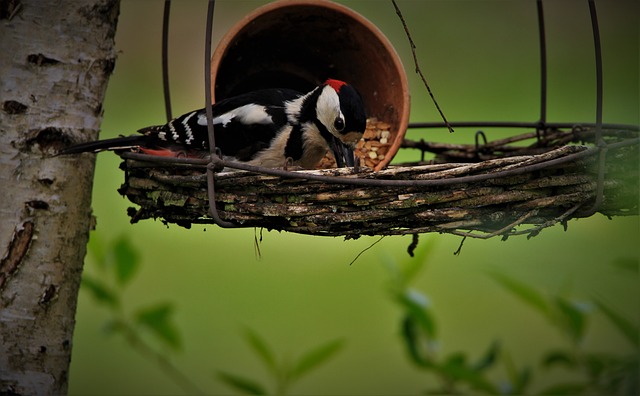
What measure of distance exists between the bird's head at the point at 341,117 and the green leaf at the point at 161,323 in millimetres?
648

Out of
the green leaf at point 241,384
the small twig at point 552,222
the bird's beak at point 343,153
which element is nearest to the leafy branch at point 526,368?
the small twig at point 552,222

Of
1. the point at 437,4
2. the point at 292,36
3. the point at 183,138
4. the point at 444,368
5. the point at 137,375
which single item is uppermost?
the point at 437,4

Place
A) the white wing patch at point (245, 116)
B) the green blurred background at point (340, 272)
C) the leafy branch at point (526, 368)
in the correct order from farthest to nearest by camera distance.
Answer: the green blurred background at point (340, 272) < the white wing patch at point (245, 116) < the leafy branch at point (526, 368)

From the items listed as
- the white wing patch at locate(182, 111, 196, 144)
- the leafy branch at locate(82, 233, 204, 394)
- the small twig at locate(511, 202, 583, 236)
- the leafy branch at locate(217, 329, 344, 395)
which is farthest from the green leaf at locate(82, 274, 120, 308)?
the small twig at locate(511, 202, 583, 236)

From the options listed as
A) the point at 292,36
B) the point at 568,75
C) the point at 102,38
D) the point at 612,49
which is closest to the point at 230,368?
the point at 292,36

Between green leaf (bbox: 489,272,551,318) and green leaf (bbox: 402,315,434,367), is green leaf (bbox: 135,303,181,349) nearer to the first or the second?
green leaf (bbox: 402,315,434,367)

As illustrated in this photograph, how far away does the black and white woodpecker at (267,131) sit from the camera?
2012mm

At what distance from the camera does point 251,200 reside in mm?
1668

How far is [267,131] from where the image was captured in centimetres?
207

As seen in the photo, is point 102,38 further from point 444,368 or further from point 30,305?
point 444,368

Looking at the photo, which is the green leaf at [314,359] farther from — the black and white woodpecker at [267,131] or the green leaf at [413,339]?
the black and white woodpecker at [267,131]

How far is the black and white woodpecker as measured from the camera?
2012mm

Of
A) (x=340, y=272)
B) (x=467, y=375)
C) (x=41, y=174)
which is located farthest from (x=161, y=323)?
(x=340, y=272)

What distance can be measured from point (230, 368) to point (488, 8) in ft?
11.7
